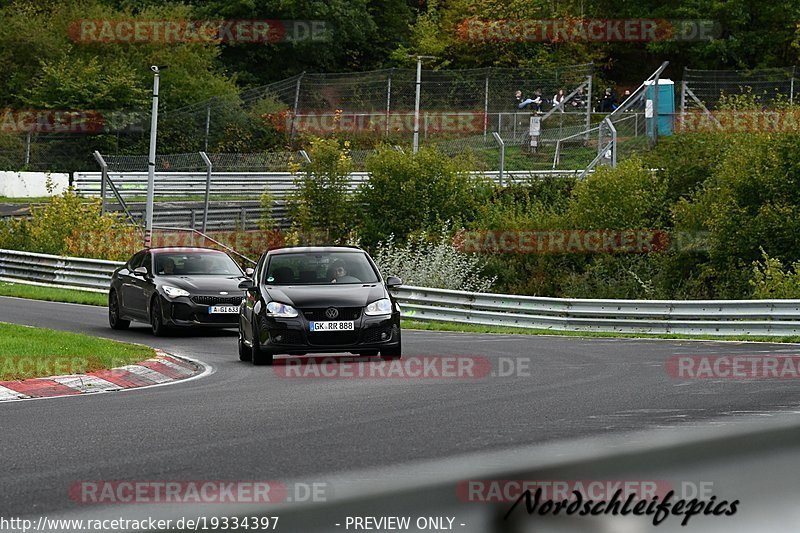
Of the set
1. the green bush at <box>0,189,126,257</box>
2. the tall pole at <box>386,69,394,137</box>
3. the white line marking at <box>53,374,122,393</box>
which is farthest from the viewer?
the tall pole at <box>386,69,394,137</box>

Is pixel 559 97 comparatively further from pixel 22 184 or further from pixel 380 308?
pixel 380 308

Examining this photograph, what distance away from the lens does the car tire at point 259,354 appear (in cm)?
1673

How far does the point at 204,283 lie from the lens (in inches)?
877

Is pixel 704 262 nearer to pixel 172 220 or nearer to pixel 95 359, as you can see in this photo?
pixel 172 220

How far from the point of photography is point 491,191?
41844 mm

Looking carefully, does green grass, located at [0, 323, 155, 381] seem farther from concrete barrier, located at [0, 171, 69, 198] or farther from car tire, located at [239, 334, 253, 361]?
concrete barrier, located at [0, 171, 69, 198]

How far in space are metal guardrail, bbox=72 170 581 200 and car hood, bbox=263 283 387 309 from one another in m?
24.1

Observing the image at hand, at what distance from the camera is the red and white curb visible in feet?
42.9

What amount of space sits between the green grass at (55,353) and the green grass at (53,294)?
12161 millimetres

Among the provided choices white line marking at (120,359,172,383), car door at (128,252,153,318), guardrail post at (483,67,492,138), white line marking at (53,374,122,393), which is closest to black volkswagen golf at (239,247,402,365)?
white line marking at (120,359,172,383)

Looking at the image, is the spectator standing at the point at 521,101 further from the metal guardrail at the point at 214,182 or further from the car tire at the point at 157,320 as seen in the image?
the car tire at the point at 157,320

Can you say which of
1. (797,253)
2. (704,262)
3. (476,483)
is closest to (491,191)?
(704,262)

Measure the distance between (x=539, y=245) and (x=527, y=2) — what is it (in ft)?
129

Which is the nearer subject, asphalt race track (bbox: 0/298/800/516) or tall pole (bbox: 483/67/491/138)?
asphalt race track (bbox: 0/298/800/516)
